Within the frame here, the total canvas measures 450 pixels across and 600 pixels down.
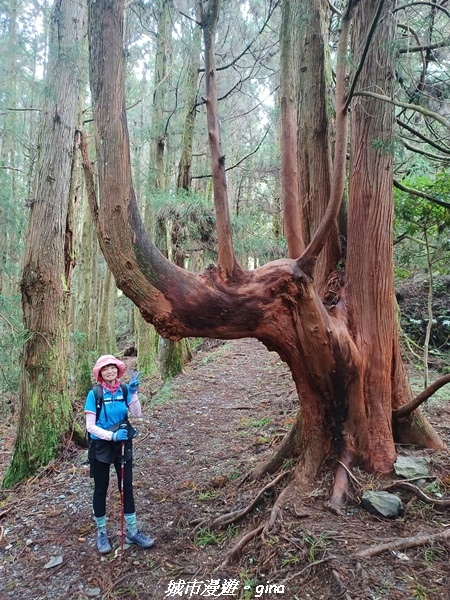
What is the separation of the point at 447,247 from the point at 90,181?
4793 millimetres

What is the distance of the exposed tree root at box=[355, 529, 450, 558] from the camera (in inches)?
108

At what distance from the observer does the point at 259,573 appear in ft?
9.37

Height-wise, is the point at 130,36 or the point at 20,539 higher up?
the point at 130,36

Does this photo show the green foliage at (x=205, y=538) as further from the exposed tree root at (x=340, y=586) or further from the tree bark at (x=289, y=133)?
the tree bark at (x=289, y=133)

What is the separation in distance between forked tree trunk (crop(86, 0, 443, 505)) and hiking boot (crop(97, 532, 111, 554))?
1.74m

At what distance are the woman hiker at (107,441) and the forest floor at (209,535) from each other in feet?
0.48

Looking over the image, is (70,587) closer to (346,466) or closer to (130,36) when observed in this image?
(346,466)

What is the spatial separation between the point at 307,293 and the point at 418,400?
4.57 ft

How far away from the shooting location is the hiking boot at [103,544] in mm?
3430

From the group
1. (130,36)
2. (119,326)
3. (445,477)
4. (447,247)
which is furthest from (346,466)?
(119,326)

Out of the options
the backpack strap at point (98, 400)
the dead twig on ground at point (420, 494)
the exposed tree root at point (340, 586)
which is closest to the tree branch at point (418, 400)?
the dead twig on ground at point (420, 494)

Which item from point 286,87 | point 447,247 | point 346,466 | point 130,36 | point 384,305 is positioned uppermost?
point 130,36

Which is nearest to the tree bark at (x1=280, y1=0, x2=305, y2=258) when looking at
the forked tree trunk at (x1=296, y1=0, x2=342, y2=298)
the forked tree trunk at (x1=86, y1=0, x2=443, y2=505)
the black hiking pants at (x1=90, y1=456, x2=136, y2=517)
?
the forked tree trunk at (x1=86, y1=0, x2=443, y2=505)

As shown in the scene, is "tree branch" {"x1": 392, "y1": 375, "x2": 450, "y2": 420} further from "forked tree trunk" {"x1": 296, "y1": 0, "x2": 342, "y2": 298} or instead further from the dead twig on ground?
"forked tree trunk" {"x1": 296, "y1": 0, "x2": 342, "y2": 298}
